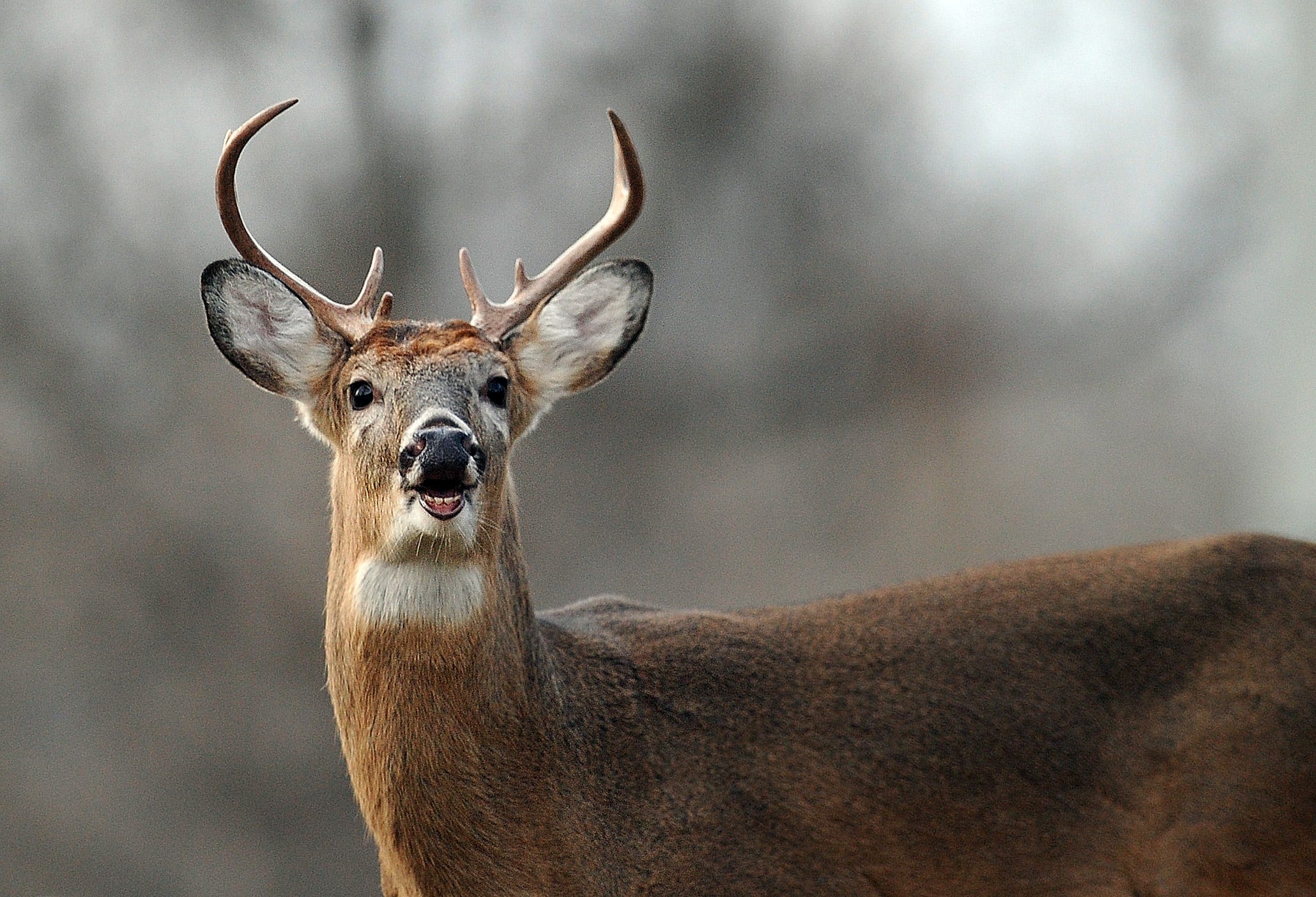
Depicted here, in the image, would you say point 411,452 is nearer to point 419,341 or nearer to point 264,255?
point 419,341

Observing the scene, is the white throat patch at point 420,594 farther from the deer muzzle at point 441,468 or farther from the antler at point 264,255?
the antler at point 264,255

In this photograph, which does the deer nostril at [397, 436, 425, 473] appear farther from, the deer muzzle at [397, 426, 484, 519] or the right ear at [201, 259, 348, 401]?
the right ear at [201, 259, 348, 401]

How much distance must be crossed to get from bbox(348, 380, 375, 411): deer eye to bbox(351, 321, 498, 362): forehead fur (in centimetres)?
10

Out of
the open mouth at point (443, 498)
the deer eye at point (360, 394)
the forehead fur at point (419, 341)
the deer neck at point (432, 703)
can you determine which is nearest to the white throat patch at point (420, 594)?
the deer neck at point (432, 703)

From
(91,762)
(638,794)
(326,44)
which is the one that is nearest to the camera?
(638,794)

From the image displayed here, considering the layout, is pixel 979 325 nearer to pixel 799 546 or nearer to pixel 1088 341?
pixel 1088 341

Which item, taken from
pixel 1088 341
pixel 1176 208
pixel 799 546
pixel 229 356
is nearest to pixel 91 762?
pixel 799 546

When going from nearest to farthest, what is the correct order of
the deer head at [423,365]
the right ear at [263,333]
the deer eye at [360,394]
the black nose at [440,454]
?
the black nose at [440,454], the deer head at [423,365], the deer eye at [360,394], the right ear at [263,333]

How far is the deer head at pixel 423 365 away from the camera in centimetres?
→ 393

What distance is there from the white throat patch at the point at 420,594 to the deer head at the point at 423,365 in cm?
5

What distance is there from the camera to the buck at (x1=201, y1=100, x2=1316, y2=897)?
4.07m

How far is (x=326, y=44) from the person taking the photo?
10.2 meters

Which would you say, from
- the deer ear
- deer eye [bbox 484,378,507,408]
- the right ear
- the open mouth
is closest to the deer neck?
the open mouth

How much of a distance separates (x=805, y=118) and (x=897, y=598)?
7.33 m
